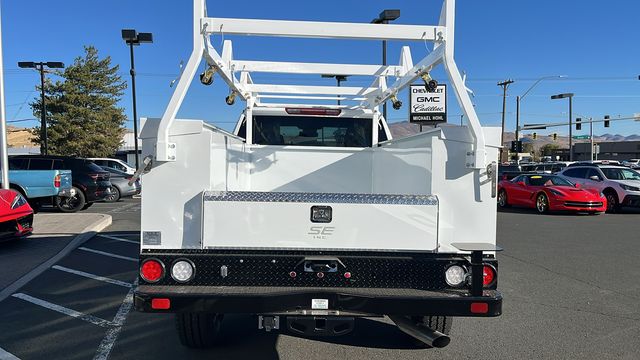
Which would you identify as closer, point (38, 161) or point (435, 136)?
point (435, 136)

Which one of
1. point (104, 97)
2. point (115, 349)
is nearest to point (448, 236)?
point (115, 349)

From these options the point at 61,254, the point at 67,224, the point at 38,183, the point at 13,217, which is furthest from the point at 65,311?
the point at 38,183

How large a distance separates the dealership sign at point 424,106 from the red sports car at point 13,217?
6.99 m

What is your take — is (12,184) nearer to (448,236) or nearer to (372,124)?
(372,124)

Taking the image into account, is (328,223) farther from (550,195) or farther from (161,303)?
(550,195)

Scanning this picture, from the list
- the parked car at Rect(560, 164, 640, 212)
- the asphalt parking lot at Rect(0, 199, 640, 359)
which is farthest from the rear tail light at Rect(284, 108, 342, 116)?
the parked car at Rect(560, 164, 640, 212)

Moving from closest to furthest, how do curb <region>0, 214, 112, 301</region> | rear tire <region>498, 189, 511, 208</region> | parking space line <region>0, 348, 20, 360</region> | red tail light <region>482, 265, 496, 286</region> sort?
red tail light <region>482, 265, 496, 286</region> < parking space line <region>0, 348, 20, 360</region> < curb <region>0, 214, 112, 301</region> < rear tire <region>498, 189, 511, 208</region>

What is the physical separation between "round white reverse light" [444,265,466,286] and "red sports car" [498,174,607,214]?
50.3 feet

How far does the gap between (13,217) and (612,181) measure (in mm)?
18752

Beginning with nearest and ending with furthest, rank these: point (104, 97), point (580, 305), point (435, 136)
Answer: point (435, 136) < point (580, 305) < point (104, 97)

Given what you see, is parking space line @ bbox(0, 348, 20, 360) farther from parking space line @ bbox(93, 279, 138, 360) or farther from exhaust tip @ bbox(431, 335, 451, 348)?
exhaust tip @ bbox(431, 335, 451, 348)

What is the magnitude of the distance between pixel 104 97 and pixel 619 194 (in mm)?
37131

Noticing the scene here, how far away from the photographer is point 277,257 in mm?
3479

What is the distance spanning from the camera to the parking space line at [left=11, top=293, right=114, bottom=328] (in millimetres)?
5227
